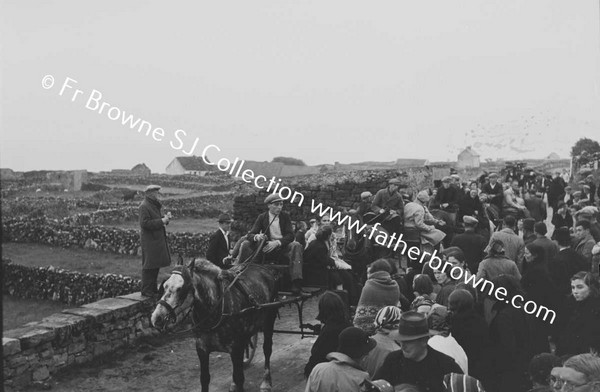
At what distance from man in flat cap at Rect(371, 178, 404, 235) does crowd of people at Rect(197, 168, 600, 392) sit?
22 mm

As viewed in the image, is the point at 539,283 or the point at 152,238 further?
the point at 152,238

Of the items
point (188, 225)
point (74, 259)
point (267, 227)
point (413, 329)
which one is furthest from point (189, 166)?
point (413, 329)

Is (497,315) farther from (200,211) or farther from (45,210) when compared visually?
(45,210)

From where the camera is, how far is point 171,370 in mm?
8336

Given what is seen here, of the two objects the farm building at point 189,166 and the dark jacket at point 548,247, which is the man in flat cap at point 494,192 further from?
the farm building at point 189,166

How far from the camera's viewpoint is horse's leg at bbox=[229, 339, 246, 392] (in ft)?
23.2

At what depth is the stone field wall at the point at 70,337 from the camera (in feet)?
23.3

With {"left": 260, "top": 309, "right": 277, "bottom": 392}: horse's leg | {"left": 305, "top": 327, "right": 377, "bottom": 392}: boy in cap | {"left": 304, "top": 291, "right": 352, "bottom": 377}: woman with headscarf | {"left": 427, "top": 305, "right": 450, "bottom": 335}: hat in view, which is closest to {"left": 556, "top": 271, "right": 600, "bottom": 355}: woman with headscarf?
{"left": 427, "top": 305, "right": 450, "bottom": 335}: hat

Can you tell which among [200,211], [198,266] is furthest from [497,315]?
[200,211]

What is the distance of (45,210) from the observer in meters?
28.0

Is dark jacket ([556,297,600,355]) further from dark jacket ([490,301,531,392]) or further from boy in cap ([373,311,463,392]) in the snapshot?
boy in cap ([373,311,463,392])

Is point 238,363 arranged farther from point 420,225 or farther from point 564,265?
point 420,225

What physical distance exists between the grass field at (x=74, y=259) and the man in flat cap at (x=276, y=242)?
729 cm

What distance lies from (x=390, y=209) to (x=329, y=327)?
5.97 metres
